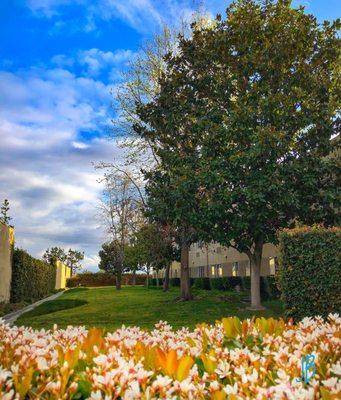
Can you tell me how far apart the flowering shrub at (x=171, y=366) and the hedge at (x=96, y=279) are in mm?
65227

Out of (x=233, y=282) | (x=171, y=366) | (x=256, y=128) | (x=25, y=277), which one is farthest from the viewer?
(x=233, y=282)

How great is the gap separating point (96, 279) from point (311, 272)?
5781 centimetres

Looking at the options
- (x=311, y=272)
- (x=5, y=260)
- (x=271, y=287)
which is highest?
(x=5, y=260)

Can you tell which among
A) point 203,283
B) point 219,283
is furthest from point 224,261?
point 219,283

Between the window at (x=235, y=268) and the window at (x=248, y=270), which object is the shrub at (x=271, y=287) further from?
A: the window at (x=235, y=268)

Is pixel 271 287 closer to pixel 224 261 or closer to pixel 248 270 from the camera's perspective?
pixel 248 270

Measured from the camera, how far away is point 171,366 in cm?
266

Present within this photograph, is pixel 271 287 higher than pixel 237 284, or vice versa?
pixel 237 284

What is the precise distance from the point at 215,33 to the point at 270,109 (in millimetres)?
4827

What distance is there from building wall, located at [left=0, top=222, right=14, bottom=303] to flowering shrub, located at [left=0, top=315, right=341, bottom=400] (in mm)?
20973

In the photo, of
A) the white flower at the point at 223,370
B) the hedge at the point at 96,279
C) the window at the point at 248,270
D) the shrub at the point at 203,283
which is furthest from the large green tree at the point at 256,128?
the hedge at the point at 96,279

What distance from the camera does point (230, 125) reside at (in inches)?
745

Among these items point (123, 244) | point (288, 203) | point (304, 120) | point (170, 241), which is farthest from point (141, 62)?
point (123, 244)

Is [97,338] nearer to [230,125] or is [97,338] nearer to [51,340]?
[51,340]
